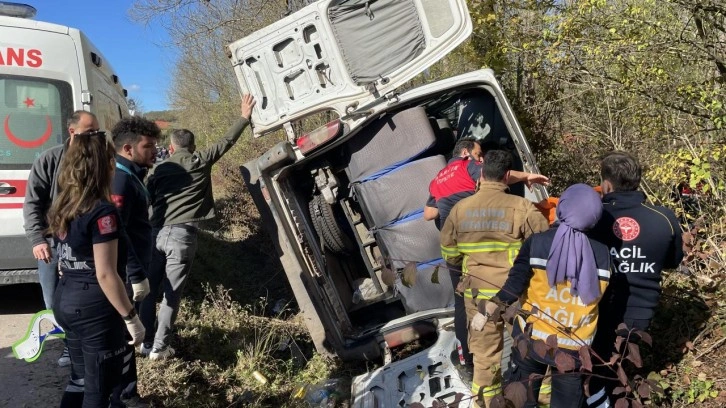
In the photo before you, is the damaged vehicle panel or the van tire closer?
the damaged vehicle panel

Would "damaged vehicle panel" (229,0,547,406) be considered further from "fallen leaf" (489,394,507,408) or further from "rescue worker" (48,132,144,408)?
"fallen leaf" (489,394,507,408)

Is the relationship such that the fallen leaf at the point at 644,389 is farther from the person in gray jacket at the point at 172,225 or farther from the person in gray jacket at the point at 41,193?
the person in gray jacket at the point at 41,193

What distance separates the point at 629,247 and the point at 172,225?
2.96 meters

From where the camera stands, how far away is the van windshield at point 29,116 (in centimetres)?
443

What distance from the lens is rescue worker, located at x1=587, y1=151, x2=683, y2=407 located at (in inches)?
110

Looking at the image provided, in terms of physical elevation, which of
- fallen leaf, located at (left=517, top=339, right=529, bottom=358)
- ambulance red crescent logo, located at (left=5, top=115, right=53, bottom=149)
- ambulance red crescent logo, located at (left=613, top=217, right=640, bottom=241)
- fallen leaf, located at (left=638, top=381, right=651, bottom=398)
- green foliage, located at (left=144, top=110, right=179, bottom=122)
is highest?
green foliage, located at (left=144, top=110, right=179, bottom=122)

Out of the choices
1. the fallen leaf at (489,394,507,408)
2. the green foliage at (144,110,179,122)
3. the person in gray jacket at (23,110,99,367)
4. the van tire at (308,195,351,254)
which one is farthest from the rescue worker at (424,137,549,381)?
the green foliage at (144,110,179,122)

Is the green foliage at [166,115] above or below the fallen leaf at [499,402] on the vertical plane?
above

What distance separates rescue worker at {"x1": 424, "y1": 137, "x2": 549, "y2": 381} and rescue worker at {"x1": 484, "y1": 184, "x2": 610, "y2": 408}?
837mm

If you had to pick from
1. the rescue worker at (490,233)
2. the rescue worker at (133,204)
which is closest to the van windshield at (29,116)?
the rescue worker at (133,204)

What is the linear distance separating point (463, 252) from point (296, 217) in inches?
56.1

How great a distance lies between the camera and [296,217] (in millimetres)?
4133

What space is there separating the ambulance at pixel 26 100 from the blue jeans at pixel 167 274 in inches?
52.3

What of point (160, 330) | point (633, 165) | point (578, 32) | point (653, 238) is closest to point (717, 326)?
point (653, 238)
